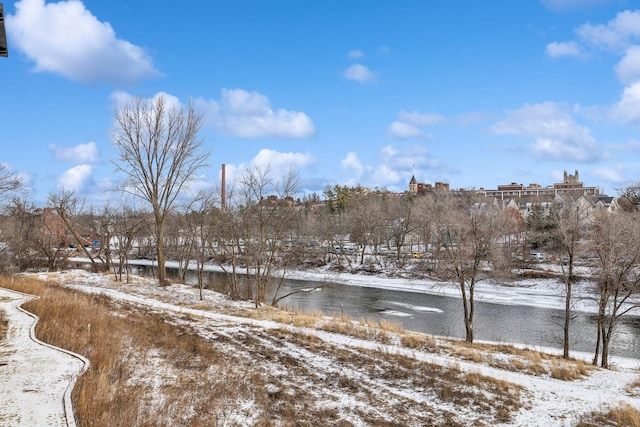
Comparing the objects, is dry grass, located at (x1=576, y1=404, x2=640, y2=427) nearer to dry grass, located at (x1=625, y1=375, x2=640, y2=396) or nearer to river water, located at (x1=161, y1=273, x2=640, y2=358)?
dry grass, located at (x1=625, y1=375, x2=640, y2=396)

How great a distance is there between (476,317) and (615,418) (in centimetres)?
2102

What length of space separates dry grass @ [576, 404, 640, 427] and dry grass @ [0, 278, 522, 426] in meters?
1.17

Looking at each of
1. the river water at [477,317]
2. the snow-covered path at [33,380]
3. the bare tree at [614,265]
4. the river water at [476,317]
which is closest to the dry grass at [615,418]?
the snow-covered path at [33,380]

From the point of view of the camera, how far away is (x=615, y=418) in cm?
789

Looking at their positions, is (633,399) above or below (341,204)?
below

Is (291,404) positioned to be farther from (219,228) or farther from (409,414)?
(219,228)

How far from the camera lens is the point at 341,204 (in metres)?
79.9

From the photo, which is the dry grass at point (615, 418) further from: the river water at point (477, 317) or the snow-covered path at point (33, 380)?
the river water at point (477, 317)

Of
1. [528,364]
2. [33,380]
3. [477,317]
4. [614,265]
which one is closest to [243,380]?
[33,380]

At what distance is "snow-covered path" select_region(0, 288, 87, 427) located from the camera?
5016mm

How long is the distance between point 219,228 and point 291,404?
19754 millimetres

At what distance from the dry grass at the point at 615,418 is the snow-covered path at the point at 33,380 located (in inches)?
314

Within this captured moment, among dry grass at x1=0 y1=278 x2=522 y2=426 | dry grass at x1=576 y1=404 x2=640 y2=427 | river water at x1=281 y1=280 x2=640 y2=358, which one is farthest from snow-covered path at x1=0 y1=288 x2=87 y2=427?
river water at x1=281 y1=280 x2=640 y2=358

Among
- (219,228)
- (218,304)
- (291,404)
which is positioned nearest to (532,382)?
(291,404)
